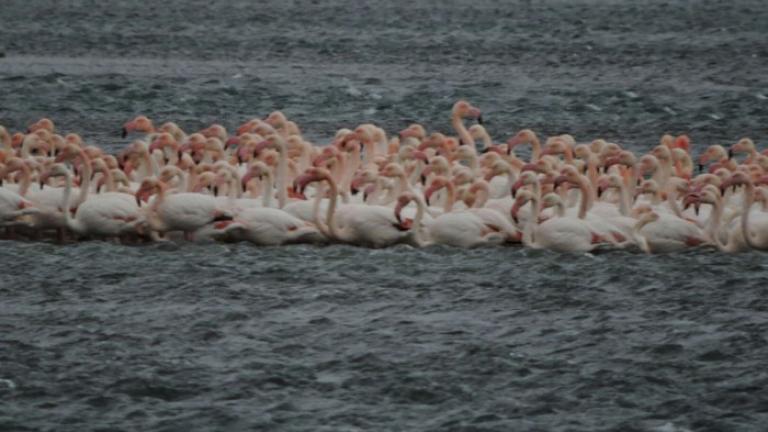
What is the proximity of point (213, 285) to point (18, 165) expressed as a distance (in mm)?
3317

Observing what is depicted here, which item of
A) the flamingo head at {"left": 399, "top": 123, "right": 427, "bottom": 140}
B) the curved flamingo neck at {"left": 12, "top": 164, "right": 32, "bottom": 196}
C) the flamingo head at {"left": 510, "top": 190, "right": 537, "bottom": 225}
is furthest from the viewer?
the flamingo head at {"left": 399, "top": 123, "right": 427, "bottom": 140}

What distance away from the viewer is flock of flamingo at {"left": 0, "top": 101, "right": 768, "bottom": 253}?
1823 cm

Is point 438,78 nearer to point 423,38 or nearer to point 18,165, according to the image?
point 423,38

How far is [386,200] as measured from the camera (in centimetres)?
1933

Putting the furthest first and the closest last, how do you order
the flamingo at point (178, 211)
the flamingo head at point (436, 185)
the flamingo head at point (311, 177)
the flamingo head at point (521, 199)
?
the flamingo head at point (436, 185) < the flamingo head at point (311, 177) < the flamingo at point (178, 211) < the flamingo head at point (521, 199)

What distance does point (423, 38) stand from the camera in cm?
4778

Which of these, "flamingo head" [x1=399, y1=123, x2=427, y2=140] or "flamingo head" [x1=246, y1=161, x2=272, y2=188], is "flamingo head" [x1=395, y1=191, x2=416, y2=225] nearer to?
"flamingo head" [x1=246, y1=161, x2=272, y2=188]

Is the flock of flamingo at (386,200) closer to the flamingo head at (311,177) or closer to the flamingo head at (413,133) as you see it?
the flamingo head at (311,177)

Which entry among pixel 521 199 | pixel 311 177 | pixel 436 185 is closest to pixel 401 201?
pixel 436 185

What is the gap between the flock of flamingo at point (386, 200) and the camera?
18234mm

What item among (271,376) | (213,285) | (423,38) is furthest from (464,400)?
(423,38)

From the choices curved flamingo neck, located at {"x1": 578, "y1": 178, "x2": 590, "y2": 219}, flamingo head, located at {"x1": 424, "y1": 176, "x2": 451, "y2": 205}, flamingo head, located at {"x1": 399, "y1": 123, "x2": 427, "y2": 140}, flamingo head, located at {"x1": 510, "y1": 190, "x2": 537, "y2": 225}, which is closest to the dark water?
flamingo head, located at {"x1": 510, "y1": 190, "x2": 537, "y2": 225}

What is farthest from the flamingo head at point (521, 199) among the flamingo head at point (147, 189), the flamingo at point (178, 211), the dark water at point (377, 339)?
the flamingo head at point (147, 189)

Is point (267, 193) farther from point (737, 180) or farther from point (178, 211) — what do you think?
point (737, 180)
